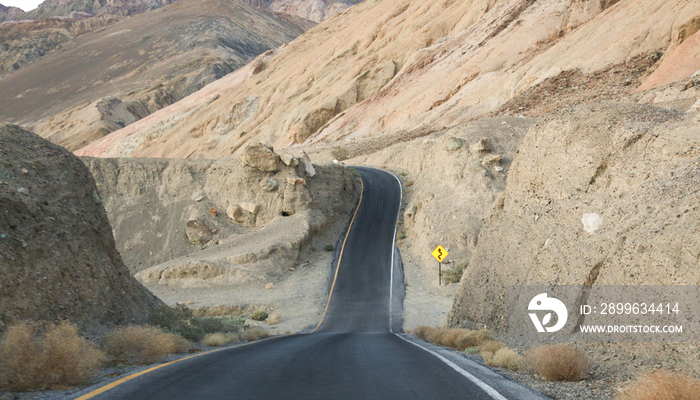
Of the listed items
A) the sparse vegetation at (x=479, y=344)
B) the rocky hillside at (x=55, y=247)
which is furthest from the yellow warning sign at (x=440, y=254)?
the rocky hillside at (x=55, y=247)

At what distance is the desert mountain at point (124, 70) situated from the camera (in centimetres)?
12162

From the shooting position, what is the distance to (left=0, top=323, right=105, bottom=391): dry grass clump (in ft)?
19.8

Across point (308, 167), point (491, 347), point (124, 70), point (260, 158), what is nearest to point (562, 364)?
point (491, 347)

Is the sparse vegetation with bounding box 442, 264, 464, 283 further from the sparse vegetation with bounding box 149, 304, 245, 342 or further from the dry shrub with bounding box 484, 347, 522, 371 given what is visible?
the dry shrub with bounding box 484, 347, 522, 371

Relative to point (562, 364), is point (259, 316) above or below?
below

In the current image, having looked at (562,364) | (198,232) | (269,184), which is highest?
(269,184)

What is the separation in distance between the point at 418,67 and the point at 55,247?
223 ft

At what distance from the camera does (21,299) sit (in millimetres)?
9289

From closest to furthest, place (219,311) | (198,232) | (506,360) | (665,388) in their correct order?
(665,388) < (506,360) < (219,311) < (198,232)

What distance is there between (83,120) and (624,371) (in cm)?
13178

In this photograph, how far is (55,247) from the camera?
36.4 feet

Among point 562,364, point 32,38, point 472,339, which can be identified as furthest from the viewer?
point 32,38

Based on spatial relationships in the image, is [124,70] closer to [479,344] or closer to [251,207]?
[251,207]

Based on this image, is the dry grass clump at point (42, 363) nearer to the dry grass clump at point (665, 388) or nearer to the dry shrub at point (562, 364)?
the dry shrub at point (562, 364)
